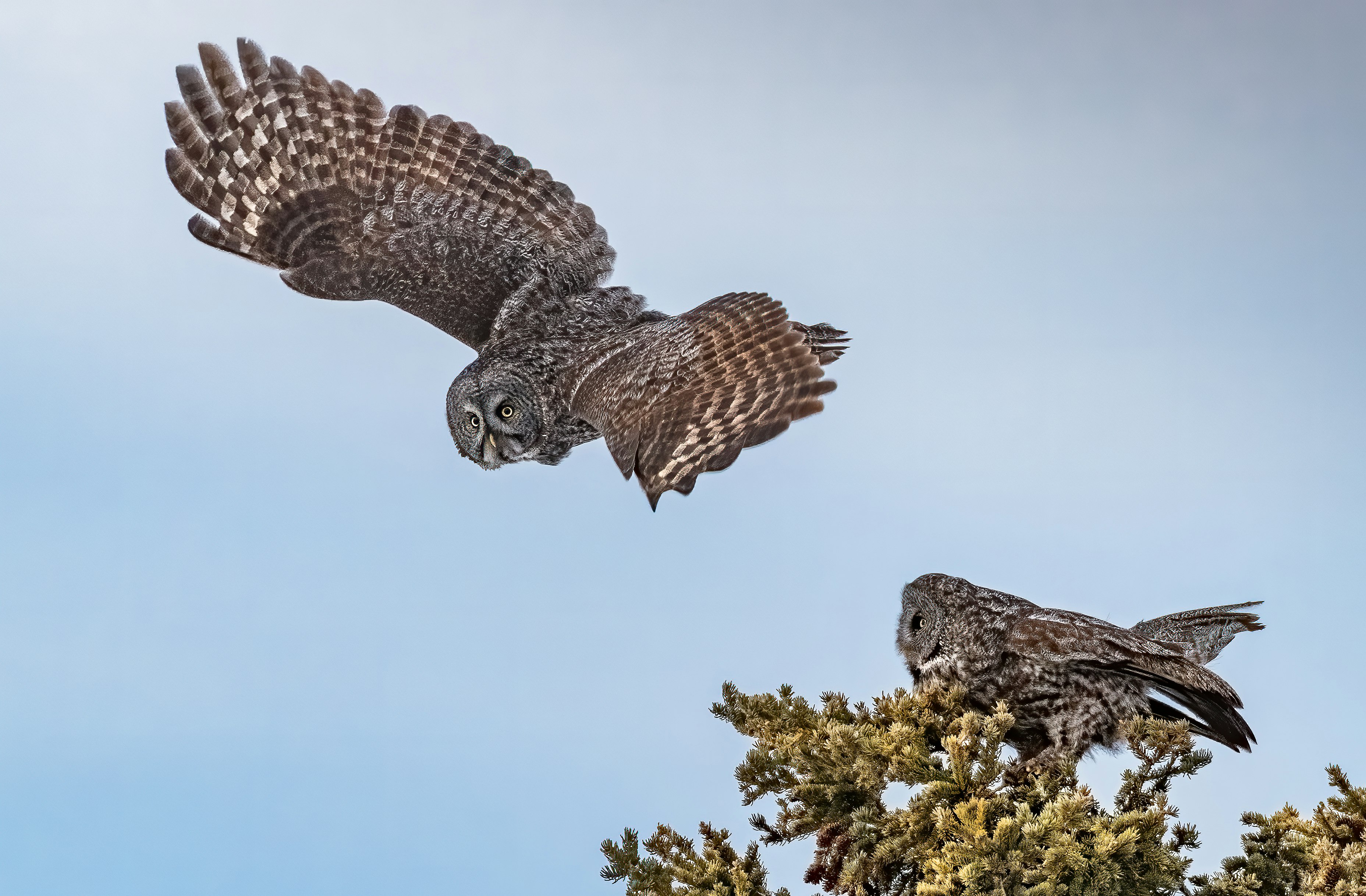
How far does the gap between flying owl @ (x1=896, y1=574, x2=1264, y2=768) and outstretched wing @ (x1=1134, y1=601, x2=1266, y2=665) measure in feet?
0.98

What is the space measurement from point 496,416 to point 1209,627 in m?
4.95

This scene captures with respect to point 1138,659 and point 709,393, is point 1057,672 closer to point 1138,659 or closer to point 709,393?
point 1138,659

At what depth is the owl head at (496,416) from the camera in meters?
8.35

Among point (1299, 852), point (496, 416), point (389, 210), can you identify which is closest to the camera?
point (1299, 852)

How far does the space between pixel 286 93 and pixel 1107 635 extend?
7327 millimetres

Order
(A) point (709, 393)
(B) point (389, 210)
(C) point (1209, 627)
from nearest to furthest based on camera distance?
(A) point (709, 393)
(C) point (1209, 627)
(B) point (389, 210)

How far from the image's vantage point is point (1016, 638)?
6.17 m

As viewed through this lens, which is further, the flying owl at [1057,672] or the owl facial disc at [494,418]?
the owl facial disc at [494,418]

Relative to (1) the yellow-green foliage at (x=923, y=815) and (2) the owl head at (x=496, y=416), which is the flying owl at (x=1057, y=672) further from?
(2) the owl head at (x=496, y=416)

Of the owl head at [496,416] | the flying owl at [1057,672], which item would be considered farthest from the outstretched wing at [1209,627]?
the owl head at [496,416]

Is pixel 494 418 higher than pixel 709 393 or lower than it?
higher

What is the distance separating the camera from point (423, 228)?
31.1ft

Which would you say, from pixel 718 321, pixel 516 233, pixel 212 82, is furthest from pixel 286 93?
pixel 718 321

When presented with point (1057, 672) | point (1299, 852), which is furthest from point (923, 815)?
point (1299, 852)
